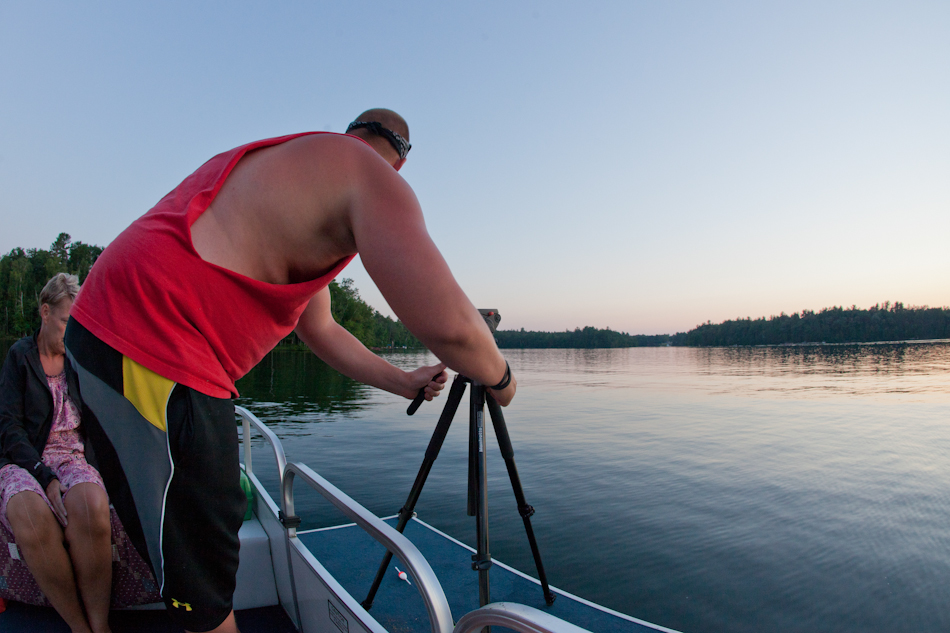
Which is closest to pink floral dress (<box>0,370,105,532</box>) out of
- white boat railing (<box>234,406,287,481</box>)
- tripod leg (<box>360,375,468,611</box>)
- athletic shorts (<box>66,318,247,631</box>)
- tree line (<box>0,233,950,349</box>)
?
white boat railing (<box>234,406,287,481</box>)

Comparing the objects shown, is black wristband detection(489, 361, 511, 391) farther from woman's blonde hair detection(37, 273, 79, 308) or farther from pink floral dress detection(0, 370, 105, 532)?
woman's blonde hair detection(37, 273, 79, 308)

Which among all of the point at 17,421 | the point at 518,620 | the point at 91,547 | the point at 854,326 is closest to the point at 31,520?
the point at 91,547

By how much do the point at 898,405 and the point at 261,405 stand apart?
20356 millimetres

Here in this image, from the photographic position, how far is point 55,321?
2.61 m

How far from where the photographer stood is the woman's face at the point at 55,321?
2600 millimetres

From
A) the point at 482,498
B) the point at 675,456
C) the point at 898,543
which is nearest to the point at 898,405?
the point at 675,456

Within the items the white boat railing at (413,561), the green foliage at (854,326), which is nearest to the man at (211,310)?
the white boat railing at (413,561)

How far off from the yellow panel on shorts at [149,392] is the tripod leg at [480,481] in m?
1.23

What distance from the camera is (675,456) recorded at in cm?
958

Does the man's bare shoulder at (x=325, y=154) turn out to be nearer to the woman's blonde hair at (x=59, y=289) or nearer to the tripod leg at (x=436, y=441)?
the tripod leg at (x=436, y=441)

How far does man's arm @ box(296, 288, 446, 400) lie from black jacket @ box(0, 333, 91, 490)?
1.64m

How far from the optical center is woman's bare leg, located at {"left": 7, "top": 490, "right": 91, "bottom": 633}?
2.04 m

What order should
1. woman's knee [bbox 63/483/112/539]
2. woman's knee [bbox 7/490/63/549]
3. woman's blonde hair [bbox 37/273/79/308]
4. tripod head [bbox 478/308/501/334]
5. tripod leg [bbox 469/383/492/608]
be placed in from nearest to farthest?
tripod head [bbox 478/308/501/334]
tripod leg [bbox 469/383/492/608]
woman's knee [bbox 7/490/63/549]
woman's knee [bbox 63/483/112/539]
woman's blonde hair [bbox 37/273/79/308]

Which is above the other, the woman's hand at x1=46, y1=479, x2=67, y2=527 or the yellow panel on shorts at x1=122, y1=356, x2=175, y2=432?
the yellow panel on shorts at x1=122, y1=356, x2=175, y2=432
